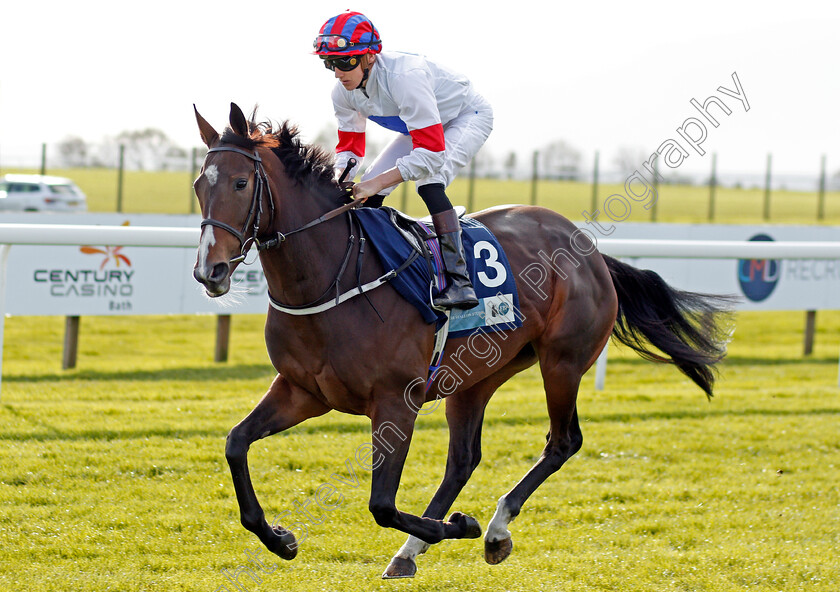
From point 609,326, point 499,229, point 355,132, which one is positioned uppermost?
point 355,132

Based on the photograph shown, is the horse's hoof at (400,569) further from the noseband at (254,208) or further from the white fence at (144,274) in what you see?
the white fence at (144,274)

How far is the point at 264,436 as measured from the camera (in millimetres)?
3543

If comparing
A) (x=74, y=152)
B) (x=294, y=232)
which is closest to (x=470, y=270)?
(x=294, y=232)

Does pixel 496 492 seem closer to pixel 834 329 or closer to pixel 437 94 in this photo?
pixel 437 94

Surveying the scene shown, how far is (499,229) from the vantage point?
420cm

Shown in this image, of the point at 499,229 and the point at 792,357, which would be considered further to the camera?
the point at 792,357

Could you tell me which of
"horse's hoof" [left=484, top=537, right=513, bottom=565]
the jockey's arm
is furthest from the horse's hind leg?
the jockey's arm

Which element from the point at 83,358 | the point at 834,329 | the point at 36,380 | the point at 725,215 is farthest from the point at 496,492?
the point at 725,215

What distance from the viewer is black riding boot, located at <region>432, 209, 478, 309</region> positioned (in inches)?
144

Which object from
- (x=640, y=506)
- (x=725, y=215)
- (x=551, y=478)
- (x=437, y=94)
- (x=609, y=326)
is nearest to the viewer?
(x=437, y=94)

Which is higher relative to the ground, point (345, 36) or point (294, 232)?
point (345, 36)

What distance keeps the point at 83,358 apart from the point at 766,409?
6.60 metres

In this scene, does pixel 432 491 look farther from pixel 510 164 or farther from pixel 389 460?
pixel 510 164

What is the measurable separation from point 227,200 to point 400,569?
5.40 feet
